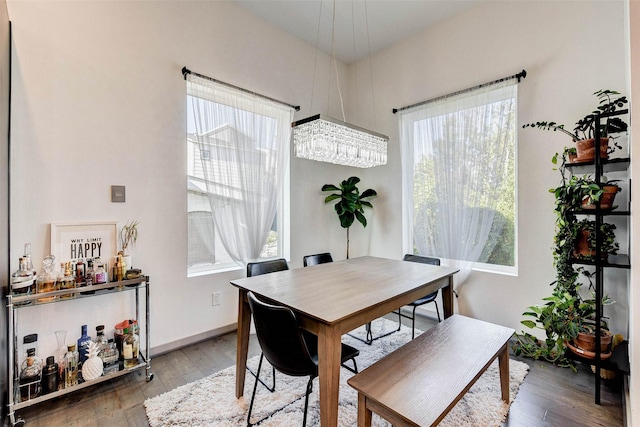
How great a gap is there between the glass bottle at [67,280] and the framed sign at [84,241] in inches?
4.6

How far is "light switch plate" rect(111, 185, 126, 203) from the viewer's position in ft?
7.57

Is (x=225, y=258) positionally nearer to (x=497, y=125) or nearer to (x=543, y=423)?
(x=543, y=423)

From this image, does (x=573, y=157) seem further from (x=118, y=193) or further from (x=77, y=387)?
(x=77, y=387)

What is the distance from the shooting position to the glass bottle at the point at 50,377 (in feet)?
6.13

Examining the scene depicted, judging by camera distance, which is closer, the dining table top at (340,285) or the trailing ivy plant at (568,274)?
the dining table top at (340,285)

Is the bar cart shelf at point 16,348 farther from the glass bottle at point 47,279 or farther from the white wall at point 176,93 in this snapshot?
the white wall at point 176,93

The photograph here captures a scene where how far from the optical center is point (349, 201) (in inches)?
150

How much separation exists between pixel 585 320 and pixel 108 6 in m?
4.41

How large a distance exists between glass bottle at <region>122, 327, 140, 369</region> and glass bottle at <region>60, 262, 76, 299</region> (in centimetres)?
48

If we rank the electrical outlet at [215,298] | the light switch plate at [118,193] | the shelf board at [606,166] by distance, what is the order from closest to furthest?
the shelf board at [606,166], the light switch plate at [118,193], the electrical outlet at [215,298]

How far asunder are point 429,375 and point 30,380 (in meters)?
2.40

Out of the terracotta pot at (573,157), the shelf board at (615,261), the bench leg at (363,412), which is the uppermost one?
the terracotta pot at (573,157)

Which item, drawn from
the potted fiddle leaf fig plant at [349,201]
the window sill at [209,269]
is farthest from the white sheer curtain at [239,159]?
the potted fiddle leaf fig plant at [349,201]

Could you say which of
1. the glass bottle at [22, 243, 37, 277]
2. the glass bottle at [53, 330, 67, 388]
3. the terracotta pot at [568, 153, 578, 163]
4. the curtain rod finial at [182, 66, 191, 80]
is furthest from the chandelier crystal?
the glass bottle at [53, 330, 67, 388]
